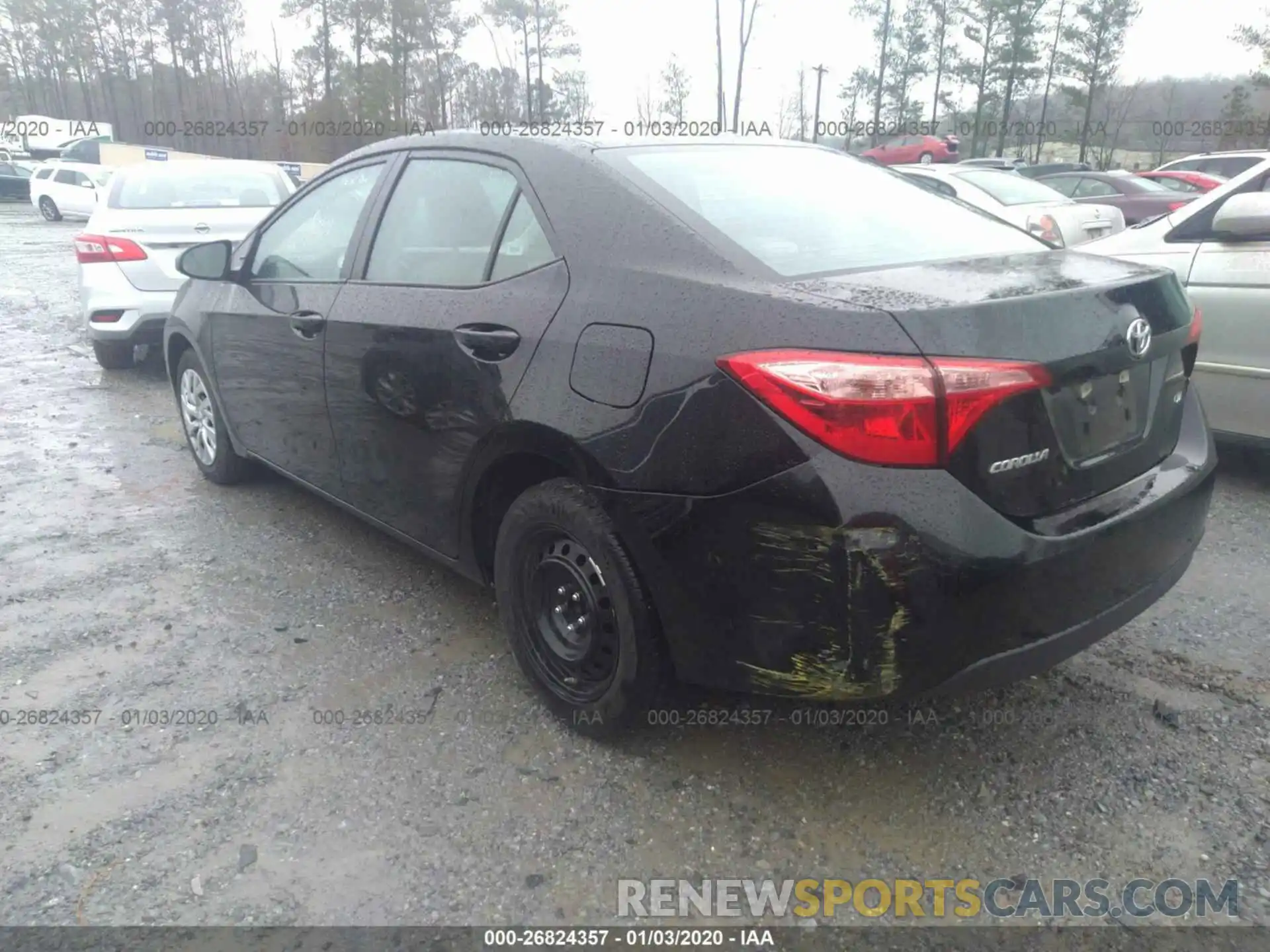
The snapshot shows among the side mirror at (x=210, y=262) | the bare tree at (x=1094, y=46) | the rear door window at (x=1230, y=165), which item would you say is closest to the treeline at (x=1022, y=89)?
the bare tree at (x=1094, y=46)

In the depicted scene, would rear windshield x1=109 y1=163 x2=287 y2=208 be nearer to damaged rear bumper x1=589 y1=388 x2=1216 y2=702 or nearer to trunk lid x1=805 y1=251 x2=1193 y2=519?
damaged rear bumper x1=589 y1=388 x2=1216 y2=702

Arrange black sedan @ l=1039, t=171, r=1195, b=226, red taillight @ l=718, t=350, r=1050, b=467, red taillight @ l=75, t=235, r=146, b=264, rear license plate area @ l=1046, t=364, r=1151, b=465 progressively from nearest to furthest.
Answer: red taillight @ l=718, t=350, r=1050, b=467, rear license plate area @ l=1046, t=364, r=1151, b=465, red taillight @ l=75, t=235, r=146, b=264, black sedan @ l=1039, t=171, r=1195, b=226

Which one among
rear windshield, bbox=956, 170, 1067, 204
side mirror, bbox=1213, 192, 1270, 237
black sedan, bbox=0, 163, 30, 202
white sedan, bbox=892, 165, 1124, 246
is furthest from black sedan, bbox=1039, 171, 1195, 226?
black sedan, bbox=0, 163, 30, 202

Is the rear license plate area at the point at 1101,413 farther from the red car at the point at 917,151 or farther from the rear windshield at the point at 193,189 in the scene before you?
the red car at the point at 917,151

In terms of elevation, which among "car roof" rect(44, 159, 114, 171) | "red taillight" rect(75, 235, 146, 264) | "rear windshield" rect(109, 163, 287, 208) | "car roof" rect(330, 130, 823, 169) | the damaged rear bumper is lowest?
the damaged rear bumper

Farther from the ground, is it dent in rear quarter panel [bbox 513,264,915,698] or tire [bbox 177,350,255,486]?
dent in rear quarter panel [bbox 513,264,915,698]

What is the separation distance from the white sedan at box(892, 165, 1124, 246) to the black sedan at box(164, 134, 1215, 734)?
17.5ft

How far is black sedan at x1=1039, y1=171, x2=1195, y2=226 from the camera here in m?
15.1

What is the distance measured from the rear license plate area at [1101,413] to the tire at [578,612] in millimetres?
1014

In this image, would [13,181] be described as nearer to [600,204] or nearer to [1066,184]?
[1066,184]

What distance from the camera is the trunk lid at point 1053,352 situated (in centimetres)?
193

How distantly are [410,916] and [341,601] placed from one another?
5.42ft

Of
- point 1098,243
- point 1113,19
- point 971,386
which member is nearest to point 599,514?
point 971,386

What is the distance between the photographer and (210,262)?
408 cm
